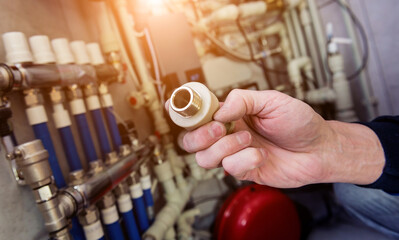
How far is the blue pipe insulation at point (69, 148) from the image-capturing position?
71 cm

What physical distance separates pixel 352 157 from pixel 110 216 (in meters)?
0.71

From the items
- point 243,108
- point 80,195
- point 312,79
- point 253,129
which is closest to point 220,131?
point 243,108

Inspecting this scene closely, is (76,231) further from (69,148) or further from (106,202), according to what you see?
(69,148)

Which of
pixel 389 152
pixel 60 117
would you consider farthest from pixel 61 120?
pixel 389 152

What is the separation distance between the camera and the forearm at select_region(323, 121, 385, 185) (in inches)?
25.1

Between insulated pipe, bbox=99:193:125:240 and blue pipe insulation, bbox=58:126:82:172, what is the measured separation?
0.13 metres

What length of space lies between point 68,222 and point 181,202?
59 centimetres

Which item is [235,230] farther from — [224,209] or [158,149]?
[158,149]

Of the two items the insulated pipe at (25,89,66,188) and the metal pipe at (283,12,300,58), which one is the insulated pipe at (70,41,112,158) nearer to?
the insulated pipe at (25,89,66,188)

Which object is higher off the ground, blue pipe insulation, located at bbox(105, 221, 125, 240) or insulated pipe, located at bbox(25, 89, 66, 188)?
insulated pipe, located at bbox(25, 89, 66, 188)

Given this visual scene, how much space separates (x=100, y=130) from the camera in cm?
85

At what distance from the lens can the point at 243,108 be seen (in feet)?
1.62

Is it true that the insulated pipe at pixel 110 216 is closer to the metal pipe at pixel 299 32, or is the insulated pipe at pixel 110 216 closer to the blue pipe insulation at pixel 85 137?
the blue pipe insulation at pixel 85 137

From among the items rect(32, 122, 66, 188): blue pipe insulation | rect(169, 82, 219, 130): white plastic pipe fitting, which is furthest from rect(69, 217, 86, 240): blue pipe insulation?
rect(169, 82, 219, 130): white plastic pipe fitting
